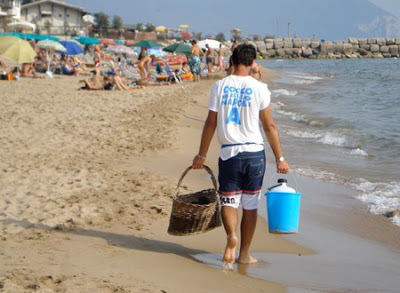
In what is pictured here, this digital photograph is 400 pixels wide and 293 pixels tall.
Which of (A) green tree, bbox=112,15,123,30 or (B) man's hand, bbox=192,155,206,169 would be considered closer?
(B) man's hand, bbox=192,155,206,169

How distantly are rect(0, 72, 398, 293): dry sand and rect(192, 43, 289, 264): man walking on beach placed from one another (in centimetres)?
51

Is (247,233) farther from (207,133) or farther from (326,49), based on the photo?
(326,49)

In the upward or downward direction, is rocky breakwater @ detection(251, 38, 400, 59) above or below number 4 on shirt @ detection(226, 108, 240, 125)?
above

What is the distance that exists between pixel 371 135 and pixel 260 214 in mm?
7471

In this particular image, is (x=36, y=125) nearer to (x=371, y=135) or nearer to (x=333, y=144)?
(x=333, y=144)

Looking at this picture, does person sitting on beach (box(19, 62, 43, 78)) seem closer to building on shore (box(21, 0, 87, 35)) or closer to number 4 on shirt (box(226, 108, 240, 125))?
number 4 on shirt (box(226, 108, 240, 125))

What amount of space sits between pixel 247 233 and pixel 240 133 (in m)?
0.75

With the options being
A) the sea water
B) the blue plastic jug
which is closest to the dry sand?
the blue plastic jug

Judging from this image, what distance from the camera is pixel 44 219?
17.3 feet

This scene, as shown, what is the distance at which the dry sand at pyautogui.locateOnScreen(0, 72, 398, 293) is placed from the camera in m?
3.98

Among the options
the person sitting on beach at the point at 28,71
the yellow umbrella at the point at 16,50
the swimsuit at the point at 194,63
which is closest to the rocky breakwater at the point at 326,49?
the swimsuit at the point at 194,63

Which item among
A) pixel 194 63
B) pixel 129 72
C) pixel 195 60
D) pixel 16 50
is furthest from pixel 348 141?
pixel 129 72

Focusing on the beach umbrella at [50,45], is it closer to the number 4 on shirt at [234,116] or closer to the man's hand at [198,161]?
the man's hand at [198,161]

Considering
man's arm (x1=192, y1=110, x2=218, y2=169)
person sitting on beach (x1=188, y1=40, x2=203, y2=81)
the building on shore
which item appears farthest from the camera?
the building on shore
